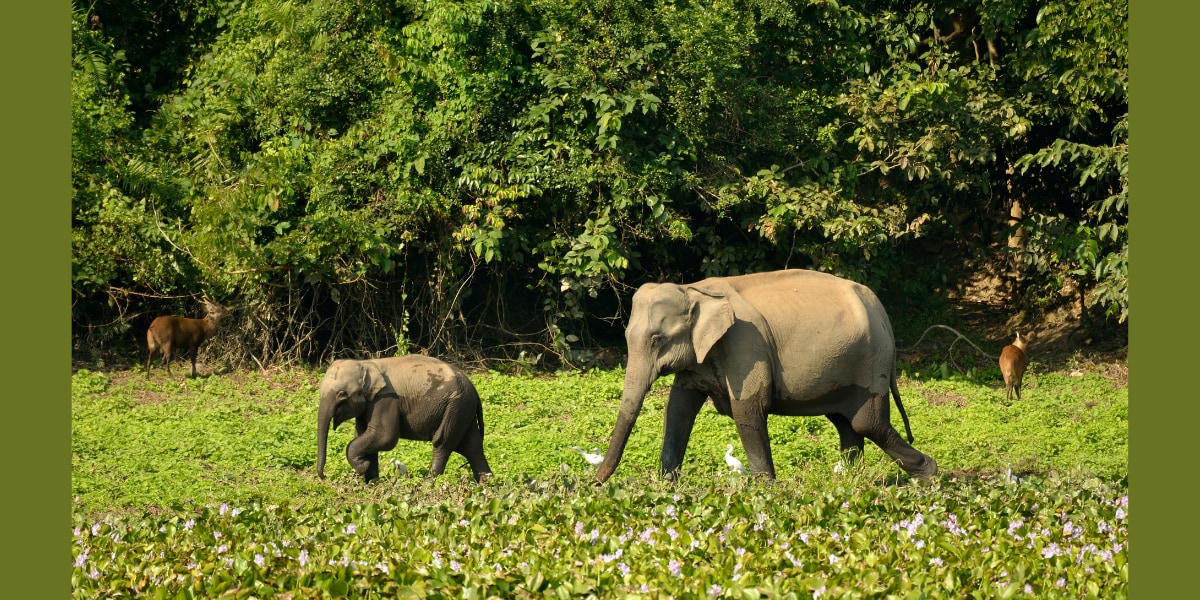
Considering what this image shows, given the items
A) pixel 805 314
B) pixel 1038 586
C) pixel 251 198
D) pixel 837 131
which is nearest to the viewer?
pixel 1038 586

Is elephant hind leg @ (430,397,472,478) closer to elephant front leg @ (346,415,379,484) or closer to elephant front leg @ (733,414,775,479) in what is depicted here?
elephant front leg @ (346,415,379,484)

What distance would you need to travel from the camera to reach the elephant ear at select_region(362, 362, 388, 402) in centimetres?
993

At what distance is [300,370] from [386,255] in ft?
5.67

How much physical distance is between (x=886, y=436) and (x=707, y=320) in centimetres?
166

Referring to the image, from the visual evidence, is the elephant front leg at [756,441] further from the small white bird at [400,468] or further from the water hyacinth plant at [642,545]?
the small white bird at [400,468]

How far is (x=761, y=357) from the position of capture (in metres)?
9.60

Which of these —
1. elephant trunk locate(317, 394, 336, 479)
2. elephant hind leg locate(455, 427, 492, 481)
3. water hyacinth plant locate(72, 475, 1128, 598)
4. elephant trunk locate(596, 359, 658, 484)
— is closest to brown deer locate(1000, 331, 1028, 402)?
water hyacinth plant locate(72, 475, 1128, 598)

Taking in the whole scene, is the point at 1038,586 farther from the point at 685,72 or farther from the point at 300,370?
the point at 300,370

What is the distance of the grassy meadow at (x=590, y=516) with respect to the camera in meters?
7.02

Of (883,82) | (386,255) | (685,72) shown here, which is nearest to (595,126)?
(685,72)

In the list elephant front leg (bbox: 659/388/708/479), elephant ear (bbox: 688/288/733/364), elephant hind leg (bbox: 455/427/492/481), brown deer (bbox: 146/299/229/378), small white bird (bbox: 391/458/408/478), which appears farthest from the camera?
brown deer (bbox: 146/299/229/378)

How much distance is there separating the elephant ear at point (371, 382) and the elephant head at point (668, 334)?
1.73 m

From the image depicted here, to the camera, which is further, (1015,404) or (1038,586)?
(1015,404)

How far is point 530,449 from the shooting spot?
39.8ft
